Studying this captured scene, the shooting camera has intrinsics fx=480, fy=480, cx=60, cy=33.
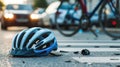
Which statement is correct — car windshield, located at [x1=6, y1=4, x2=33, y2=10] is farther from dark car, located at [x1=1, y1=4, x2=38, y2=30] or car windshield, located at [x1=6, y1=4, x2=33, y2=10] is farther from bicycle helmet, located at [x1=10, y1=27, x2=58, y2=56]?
bicycle helmet, located at [x1=10, y1=27, x2=58, y2=56]

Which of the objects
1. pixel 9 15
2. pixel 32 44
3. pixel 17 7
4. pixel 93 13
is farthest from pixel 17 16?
pixel 32 44

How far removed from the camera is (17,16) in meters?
24.8

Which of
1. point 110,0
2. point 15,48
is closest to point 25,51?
point 15,48

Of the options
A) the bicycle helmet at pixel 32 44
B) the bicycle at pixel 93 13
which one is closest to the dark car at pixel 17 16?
the bicycle at pixel 93 13

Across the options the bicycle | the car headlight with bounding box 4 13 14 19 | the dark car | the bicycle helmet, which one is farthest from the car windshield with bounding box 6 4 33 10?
the bicycle helmet

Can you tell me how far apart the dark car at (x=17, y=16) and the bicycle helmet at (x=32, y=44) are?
55.1 feet

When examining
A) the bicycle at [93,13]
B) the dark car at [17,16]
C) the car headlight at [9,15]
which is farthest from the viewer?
the dark car at [17,16]

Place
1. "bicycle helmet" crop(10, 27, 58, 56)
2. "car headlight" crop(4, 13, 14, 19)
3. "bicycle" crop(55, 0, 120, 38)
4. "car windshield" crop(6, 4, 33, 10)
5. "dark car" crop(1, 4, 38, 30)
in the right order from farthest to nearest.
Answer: "car windshield" crop(6, 4, 33, 10) → "dark car" crop(1, 4, 38, 30) → "car headlight" crop(4, 13, 14, 19) → "bicycle" crop(55, 0, 120, 38) → "bicycle helmet" crop(10, 27, 58, 56)

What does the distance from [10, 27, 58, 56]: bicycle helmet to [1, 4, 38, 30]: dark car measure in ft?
55.1

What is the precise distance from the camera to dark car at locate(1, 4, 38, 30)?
80.3ft

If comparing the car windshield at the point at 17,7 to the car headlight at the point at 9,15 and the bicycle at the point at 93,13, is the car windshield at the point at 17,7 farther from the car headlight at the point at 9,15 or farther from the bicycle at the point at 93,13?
the bicycle at the point at 93,13

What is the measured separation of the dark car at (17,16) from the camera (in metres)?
24.5

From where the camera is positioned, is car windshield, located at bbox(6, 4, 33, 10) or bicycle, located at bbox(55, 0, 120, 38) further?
car windshield, located at bbox(6, 4, 33, 10)

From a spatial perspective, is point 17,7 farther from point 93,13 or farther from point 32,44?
point 32,44
